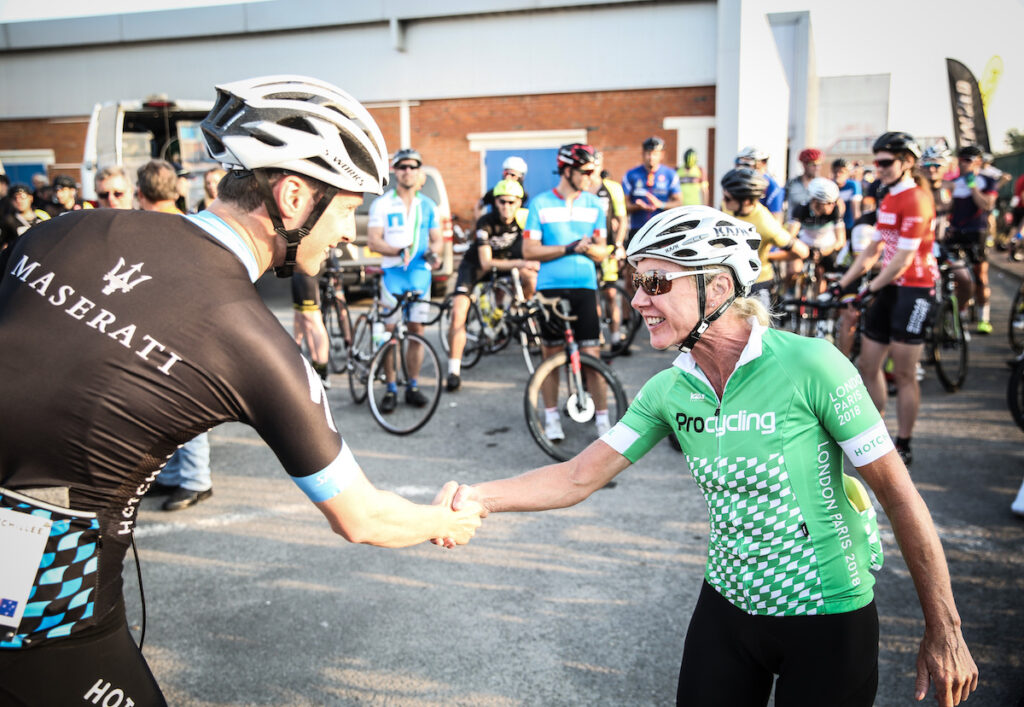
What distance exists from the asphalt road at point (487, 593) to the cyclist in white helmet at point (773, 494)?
1.23 meters

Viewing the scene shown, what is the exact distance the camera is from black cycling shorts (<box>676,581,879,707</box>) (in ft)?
6.55

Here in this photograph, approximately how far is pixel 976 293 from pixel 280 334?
37.4 ft

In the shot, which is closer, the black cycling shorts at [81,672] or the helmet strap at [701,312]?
the black cycling shorts at [81,672]

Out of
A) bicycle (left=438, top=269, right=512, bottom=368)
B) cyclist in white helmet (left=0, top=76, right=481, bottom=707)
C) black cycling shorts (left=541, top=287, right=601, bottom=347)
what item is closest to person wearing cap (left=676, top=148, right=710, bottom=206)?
bicycle (left=438, top=269, right=512, bottom=368)

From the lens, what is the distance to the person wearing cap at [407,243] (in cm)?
722

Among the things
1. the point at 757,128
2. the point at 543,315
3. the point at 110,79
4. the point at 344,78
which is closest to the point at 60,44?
the point at 110,79

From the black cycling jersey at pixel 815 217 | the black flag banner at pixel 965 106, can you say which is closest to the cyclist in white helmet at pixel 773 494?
the black cycling jersey at pixel 815 217

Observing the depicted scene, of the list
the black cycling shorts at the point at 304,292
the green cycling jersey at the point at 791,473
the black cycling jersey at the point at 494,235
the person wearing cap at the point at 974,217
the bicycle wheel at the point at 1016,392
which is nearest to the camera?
the green cycling jersey at the point at 791,473

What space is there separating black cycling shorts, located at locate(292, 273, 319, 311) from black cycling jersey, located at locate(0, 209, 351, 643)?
5899mm

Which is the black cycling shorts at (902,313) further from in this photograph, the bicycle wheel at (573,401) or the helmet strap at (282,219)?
the helmet strap at (282,219)

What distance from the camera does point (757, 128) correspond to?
714 inches

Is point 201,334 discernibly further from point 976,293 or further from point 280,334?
point 976,293

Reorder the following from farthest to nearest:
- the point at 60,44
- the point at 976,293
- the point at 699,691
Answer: the point at 60,44 < the point at 976,293 < the point at 699,691

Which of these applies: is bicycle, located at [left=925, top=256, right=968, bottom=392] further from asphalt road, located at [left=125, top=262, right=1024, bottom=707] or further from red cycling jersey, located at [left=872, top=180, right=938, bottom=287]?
red cycling jersey, located at [left=872, top=180, right=938, bottom=287]
